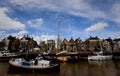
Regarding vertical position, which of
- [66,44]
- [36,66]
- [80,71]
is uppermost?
[66,44]

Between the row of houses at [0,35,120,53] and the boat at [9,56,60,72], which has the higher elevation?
the row of houses at [0,35,120,53]

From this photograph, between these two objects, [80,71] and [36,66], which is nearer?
[36,66]

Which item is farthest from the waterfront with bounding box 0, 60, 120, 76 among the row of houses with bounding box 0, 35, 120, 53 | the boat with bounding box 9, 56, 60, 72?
the row of houses with bounding box 0, 35, 120, 53

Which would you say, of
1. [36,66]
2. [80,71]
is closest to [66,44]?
[80,71]

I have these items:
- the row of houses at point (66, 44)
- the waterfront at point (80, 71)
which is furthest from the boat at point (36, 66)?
the row of houses at point (66, 44)

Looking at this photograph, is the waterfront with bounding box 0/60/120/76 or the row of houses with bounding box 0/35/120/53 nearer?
the waterfront with bounding box 0/60/120/76

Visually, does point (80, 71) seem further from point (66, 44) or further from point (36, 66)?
point (66, 44)

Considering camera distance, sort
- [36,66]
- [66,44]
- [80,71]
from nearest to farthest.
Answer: [36,66] < [80,71] < [66,44]

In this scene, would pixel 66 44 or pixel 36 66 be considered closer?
pixel 36 66

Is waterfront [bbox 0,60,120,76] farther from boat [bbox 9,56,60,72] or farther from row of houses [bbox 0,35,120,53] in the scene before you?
row of houses [bbox 0,35,120,53]

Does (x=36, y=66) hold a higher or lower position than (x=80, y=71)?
higher

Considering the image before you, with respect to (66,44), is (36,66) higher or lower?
lower

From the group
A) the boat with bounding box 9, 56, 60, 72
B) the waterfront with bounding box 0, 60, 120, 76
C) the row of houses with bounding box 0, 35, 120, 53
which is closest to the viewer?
the waterfront with bounding box 0, 60, 120, 76

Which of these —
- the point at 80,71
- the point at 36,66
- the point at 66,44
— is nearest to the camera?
the point at 36,66
